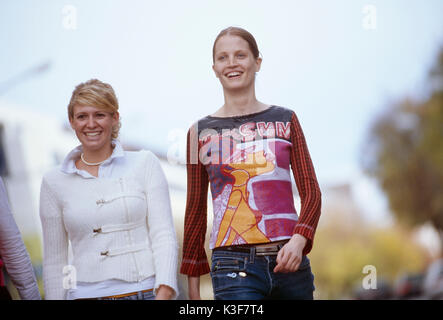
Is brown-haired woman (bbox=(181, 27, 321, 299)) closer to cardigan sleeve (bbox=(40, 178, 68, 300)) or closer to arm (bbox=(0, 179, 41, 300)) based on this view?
cardigan sleeve (bbox=(40, 178, 68, 300))

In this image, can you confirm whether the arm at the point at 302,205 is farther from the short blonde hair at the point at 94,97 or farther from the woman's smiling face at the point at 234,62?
the short blonde hair at the point at 94,97

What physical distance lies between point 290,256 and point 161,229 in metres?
0.63

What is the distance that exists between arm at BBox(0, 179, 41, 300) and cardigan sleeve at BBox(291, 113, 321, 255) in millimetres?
1392

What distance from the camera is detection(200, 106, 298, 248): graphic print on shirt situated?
2504mm

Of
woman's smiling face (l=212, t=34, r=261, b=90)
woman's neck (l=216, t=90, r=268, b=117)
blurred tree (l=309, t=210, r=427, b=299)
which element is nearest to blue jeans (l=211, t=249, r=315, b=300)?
woman's neck (l=216, t=90, r=268, b=117)

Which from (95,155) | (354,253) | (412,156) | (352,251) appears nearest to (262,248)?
(95,155)

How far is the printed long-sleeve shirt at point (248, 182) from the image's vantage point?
8.23ft

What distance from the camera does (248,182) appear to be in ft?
8.39

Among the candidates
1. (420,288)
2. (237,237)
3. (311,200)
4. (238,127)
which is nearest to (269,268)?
(237,237)

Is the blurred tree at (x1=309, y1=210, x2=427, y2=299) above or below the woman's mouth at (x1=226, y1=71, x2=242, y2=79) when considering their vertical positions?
below

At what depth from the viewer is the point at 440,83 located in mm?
6906

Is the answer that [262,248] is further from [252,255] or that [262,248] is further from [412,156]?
[412,156]
